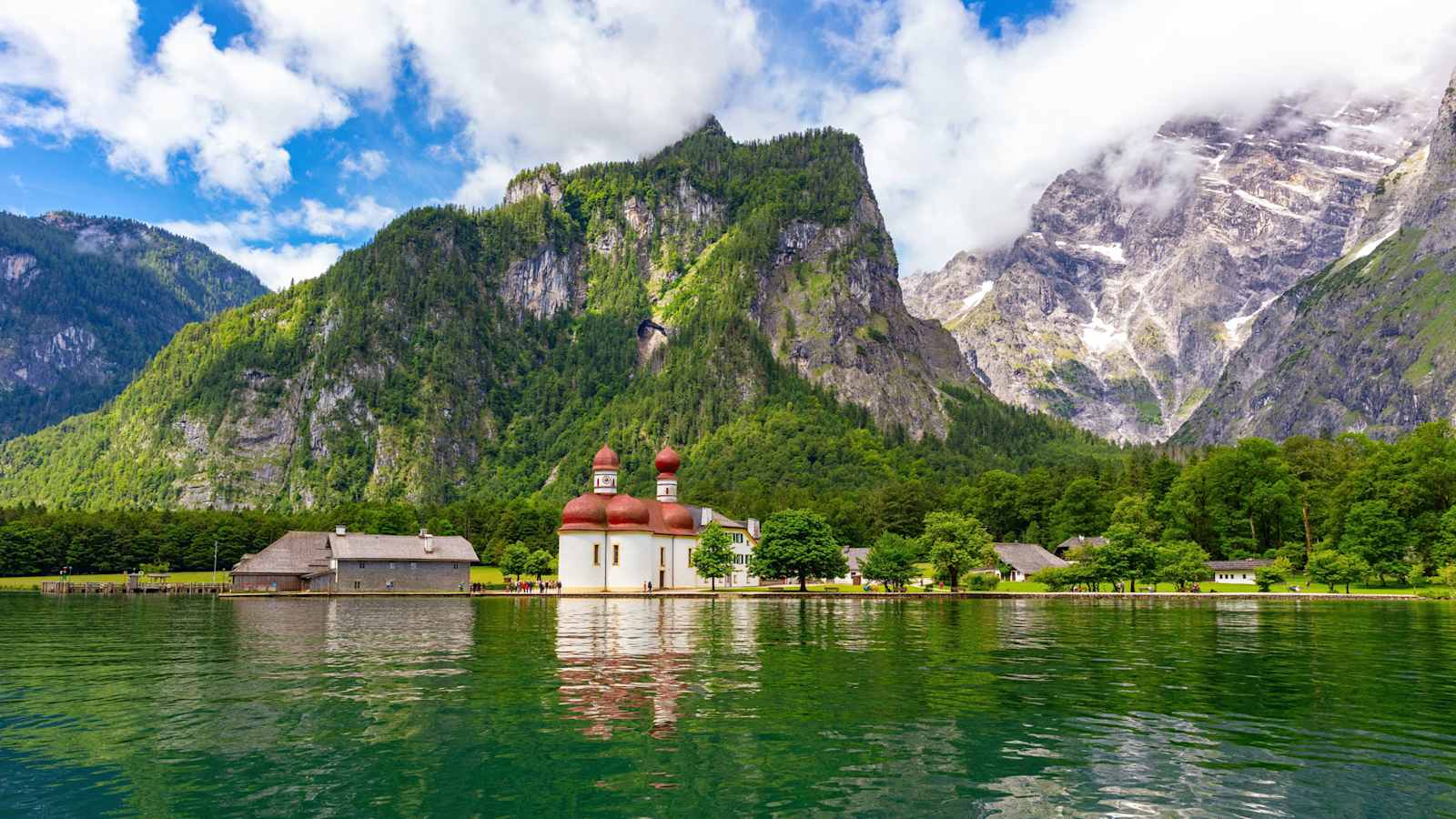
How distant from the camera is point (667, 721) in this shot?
29.7 metres

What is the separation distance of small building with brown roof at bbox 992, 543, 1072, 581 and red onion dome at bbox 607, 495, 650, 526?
48709 millimetres

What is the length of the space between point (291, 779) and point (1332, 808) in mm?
21460

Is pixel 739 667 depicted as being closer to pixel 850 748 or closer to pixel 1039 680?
pixel 1039 680

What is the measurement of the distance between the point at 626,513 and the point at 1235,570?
82098 millimetres

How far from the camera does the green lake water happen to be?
70.0ft

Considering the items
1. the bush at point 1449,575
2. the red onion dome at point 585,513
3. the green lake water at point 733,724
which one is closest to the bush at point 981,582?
the bush at point 1449,575

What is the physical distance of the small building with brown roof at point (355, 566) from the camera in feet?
444

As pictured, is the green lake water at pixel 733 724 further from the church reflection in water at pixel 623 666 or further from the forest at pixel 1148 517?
the forest at pixel 1148 517

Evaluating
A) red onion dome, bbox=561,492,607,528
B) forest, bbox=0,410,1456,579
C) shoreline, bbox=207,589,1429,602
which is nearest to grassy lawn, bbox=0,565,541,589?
forest, bbox=0,410,1456,579

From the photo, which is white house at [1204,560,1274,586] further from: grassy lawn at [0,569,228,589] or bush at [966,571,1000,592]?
grassy lawn at [0,569,228,589]

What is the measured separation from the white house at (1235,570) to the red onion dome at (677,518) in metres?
69.2

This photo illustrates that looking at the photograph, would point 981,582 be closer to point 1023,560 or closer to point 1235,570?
point 1023,560

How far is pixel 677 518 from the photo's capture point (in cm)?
14150

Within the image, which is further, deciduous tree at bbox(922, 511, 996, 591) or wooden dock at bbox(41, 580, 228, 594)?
wooden dock at bbox(41, 580, 228, 594)
